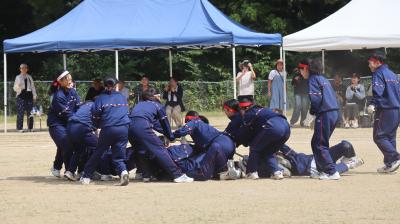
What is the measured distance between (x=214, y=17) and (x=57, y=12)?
68.3 ft

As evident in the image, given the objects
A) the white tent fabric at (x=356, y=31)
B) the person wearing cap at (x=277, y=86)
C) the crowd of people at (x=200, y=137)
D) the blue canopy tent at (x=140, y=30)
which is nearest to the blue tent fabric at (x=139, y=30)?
the blue canopy tent at (x=140, y=30)

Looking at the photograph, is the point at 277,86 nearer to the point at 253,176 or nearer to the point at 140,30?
the point at 140,30

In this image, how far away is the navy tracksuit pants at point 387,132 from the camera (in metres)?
13.2

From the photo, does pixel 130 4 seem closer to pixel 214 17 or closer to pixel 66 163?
pixel 214 17

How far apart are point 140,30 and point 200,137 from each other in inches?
433

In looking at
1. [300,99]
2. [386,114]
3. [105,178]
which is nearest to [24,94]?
[300,99]

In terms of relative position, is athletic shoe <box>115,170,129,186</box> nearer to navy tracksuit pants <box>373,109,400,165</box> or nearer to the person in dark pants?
navy tracksuit pants <box>373,109,400,165</box>

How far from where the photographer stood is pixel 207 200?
34.4 feet

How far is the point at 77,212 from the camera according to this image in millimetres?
9688

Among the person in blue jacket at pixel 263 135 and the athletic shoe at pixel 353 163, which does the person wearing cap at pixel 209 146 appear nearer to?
the person in blue jacket at pixel 263 135

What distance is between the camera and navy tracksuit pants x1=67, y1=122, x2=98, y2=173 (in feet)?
42.3

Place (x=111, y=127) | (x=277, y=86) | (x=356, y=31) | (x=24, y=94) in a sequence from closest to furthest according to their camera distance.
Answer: (x=111, y=127) < (x=356, y=31) < (x=277, y=86) < (x=24, y=94)

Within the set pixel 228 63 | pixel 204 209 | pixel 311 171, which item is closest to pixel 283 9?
pixel 228 63

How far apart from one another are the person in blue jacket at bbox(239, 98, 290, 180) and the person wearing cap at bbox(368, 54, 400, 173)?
153 cm
